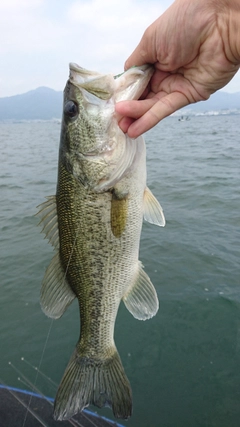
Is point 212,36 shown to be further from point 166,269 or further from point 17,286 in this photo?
point 17,286

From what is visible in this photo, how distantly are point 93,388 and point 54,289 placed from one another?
759mm

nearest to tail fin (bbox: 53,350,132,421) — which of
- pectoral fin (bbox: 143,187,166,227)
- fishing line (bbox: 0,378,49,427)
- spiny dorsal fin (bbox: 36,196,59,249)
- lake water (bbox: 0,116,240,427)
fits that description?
spiny dorsal fin (bbox: 36,196,59,249)

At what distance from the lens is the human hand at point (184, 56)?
6.43 feet

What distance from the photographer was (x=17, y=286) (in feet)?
19.5

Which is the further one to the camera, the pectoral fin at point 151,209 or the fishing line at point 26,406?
the fishing line at point 26,406

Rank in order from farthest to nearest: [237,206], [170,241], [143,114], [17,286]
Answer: [237,206] → [170,241] → [17,286] → [143,114]

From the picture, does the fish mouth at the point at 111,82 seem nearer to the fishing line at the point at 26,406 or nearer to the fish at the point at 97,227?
the fish at the point at 97,227

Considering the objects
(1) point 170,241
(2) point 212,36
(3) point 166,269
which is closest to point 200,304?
(3) point 166,269

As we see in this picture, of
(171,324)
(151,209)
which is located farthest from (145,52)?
(171,324)

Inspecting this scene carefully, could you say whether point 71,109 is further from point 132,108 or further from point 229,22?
point 229,22

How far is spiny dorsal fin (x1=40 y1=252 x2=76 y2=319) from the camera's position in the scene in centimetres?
245

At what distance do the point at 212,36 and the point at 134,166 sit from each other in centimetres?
91

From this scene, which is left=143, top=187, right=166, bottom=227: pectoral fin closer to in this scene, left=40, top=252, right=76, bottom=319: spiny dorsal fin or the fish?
the fish

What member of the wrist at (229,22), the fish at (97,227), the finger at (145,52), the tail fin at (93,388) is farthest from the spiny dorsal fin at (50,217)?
the wrist at (229,22)
